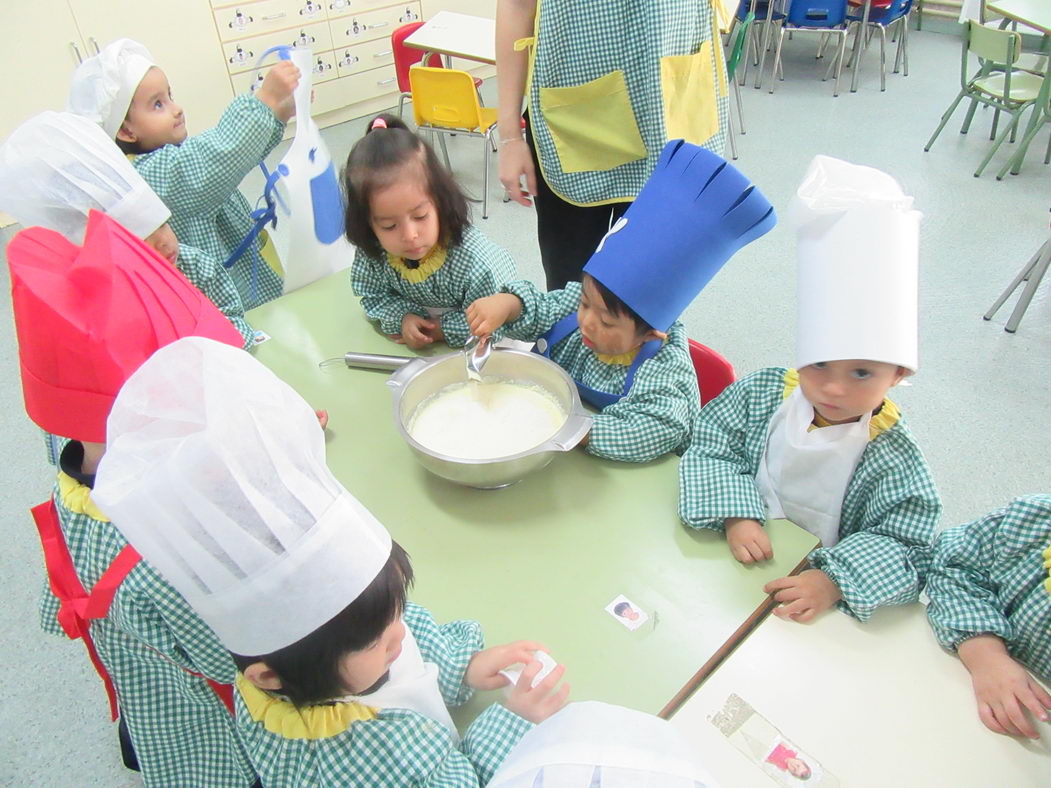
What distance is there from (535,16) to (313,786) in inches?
55.0

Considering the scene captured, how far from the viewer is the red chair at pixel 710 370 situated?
4.42ft

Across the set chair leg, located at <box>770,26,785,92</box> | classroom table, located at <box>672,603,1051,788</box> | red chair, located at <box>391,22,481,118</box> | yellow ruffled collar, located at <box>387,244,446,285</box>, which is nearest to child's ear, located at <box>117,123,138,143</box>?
yellow ruffled collar, located at <box>387,244,446,285</box>

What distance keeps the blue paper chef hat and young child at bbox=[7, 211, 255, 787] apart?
1.97 feet

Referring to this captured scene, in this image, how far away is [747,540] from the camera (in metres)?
0.92

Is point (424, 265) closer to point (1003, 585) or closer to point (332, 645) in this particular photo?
point (332, 645)

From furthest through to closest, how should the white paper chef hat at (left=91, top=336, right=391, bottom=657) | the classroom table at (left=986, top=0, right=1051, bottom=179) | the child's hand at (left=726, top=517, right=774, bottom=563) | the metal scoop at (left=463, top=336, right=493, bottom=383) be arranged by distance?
the classroom table at (left=986, top=0, right=1051, bottom=179)
the metal scoop at (left=463, top=336, right=493, bottom=383)
the child's hand at (left=726, top=517, right=774, bottom=563)
the white paper chef hat at (left=91, top=336, right=391, bottom=657)

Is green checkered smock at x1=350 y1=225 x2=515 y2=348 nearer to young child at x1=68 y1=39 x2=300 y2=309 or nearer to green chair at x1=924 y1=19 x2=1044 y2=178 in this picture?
young child at x1=68 y1=39 x2=300 y2=309

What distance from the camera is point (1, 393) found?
2.50 m

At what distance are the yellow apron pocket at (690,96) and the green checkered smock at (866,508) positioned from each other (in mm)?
636

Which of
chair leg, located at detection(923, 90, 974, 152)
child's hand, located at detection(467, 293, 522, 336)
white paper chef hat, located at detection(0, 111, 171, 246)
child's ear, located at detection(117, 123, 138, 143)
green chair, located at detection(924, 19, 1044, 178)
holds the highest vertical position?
white paper chef hat, located at detection(0, 111, 171, 246)

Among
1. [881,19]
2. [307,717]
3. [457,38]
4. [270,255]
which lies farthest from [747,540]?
[881,19]

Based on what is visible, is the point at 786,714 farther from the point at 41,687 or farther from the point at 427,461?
the point at 41,687

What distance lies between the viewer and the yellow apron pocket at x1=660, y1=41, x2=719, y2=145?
1.36 m

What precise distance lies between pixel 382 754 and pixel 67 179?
110 cm
